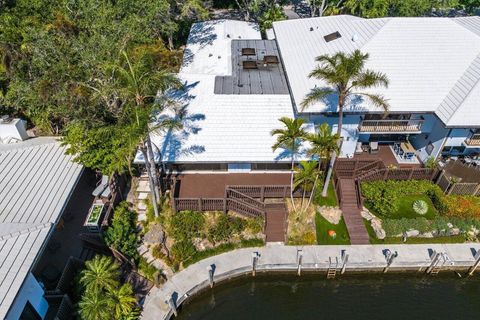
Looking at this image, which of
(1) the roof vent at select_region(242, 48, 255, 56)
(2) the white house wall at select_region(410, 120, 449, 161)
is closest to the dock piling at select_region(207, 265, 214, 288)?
(2) the white house wall at select_region(410, 120, 449, 161)

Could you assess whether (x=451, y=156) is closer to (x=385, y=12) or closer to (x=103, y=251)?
(x=385, y=12)

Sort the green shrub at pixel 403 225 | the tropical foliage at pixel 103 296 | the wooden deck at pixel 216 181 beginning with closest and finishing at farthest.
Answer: the tropical foliage at pixel 103 296
the green shrub at pixel 403 225
the wooden deck at pixel 216 181

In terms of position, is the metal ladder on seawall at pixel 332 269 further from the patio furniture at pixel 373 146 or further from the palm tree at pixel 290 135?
the patio furniture at pixel 373 146

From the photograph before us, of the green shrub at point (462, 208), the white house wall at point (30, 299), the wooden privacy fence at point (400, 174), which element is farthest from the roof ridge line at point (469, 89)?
the white house wall at point (30, 299)

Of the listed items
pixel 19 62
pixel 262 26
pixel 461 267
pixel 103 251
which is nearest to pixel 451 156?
pixel 461 267

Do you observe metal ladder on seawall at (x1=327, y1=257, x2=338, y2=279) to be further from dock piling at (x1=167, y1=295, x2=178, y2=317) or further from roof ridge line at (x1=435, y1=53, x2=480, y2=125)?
roof ridge line at (x1=435, y1=53, x2=480, y2=125)

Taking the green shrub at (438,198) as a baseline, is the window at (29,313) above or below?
above
